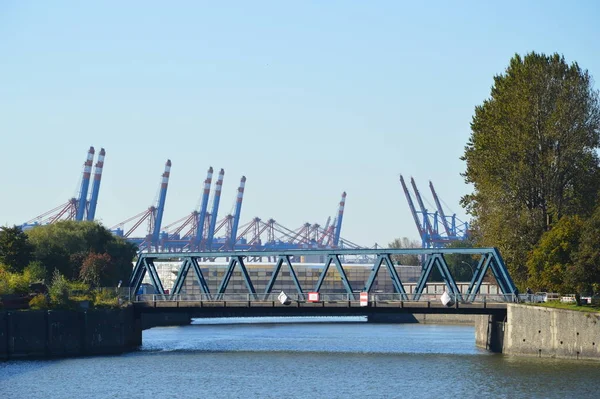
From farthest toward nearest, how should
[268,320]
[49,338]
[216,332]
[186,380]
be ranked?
[268,320], [216,332], [49,338], [186,380]

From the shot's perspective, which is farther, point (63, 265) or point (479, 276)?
point (63, 265)

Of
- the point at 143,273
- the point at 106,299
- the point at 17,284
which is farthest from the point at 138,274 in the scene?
the point at 17,284

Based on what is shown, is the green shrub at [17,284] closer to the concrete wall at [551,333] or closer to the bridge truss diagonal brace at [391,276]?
the bridge truss diagonal brace at [391,276]

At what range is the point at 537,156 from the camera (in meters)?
101

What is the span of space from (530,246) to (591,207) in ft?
26.8

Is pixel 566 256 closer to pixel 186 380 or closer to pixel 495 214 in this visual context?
pixel 495 214

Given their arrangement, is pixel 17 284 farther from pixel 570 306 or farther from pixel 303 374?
pixel 570 306

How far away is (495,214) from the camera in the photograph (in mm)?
101688

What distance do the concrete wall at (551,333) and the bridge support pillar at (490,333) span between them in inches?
87.1

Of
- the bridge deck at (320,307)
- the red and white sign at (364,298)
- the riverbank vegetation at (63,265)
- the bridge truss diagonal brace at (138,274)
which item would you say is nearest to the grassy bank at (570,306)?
the bridge deck at (320,307)

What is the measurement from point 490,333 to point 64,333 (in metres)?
33.8

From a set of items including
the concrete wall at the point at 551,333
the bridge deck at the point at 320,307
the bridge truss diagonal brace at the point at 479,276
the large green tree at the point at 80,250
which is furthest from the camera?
the large green tree at the point at 80,250

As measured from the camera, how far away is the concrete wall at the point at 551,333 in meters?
79.9

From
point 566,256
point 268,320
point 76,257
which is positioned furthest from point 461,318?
point 566,256
